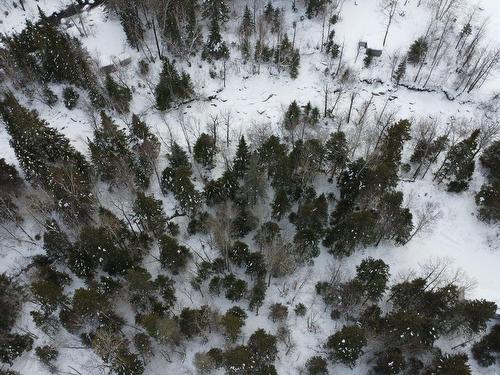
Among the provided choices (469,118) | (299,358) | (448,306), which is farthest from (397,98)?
(299,358)

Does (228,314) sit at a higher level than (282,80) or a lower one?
lower

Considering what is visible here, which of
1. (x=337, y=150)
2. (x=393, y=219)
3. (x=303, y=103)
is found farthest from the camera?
(x=303, y=103)

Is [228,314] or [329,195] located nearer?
[228,314]

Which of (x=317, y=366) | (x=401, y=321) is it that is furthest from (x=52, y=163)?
(x=401, y=321)

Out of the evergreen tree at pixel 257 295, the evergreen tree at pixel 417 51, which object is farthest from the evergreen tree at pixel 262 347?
the evergreen tree at pixel 417 51

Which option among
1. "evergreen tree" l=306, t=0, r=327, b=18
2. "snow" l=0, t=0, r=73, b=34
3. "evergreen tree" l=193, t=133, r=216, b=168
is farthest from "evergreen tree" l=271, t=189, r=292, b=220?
"snow" l=0, t=0, r=73, b=34

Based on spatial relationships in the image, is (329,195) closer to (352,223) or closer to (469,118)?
(352,223)

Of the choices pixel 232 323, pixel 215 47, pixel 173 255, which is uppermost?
pixel 215 47

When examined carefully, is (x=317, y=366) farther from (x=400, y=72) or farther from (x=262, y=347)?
(x=400, y=72)
